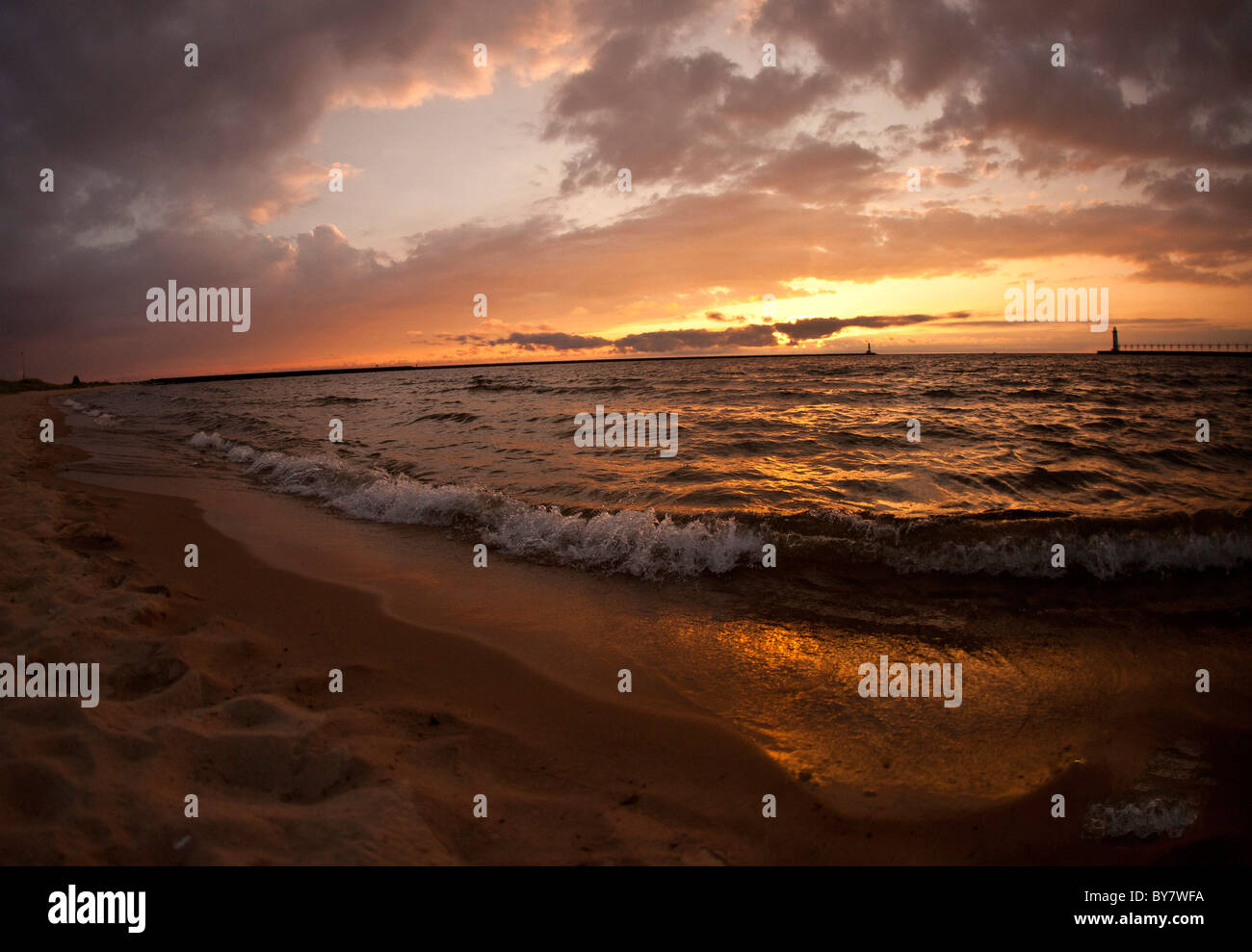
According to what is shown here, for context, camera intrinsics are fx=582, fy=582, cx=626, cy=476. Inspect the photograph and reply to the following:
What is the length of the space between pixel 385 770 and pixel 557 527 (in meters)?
5.13

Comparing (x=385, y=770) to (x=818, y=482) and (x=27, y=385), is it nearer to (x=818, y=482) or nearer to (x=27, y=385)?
(x=818, y=482)

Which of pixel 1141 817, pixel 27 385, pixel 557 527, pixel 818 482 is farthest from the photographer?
pixel 27 385

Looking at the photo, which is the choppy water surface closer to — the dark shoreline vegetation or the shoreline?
the shoreline

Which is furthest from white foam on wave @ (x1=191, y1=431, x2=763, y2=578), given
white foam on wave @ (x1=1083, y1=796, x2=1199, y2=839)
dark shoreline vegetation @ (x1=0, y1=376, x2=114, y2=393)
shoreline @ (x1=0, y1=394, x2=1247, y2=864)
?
dark shoreline vegetation @ (x1=0, y1=376, x2=114, y2=393)

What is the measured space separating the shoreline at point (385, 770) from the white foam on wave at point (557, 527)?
2754 millimetres

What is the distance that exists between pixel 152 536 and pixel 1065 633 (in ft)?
35.5

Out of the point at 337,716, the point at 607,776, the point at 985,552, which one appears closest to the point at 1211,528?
the point at 985,552

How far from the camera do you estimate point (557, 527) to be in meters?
8.16

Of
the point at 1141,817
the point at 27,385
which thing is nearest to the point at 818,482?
the point at 1141,817

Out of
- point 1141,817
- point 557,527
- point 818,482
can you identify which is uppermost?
point 818,482

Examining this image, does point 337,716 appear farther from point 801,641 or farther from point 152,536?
point 152,536

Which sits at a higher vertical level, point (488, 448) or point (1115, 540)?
point (488, 448)

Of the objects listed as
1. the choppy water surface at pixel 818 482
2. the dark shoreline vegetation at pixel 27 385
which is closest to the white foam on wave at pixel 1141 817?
the choppy water surface at pixel 818 482

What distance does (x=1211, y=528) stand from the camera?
7.56 metres
